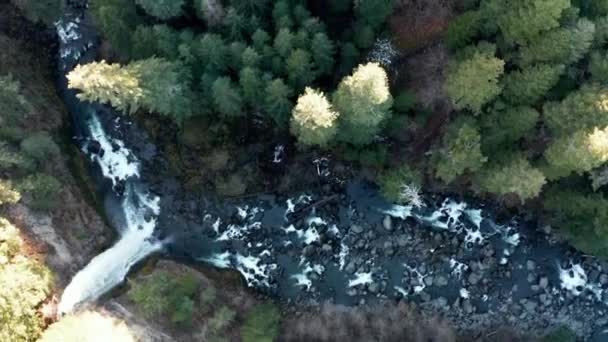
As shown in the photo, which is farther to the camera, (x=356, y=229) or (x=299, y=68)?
(x=356, y=229)

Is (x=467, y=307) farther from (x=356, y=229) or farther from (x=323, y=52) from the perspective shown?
(x=323, y=52)

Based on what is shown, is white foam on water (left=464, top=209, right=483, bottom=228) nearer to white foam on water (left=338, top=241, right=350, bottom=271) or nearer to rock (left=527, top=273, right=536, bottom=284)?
rock (left=527, top=273, right=536, bottom=284)

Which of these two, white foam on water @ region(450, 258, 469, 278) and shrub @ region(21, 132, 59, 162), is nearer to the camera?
shrub @ region(21, 132, 59, 162)

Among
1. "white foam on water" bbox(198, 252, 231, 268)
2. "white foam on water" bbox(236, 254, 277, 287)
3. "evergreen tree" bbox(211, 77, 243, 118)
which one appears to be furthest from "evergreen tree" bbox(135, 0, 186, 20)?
"white foam on water" bbox(236, 254, 277, 287)

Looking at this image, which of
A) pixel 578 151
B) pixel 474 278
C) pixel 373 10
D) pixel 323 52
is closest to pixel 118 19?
pixel 323 52

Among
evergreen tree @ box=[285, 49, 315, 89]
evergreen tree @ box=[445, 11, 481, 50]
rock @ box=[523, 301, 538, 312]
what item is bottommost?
rock @ box=[523, 301, 538, 312]

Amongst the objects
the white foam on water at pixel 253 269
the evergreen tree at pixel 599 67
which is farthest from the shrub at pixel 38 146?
the evergreen tree at pixel 599 67

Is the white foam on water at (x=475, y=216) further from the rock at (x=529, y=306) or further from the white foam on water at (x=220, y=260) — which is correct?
the white foam on water at (x=220, y=260)
